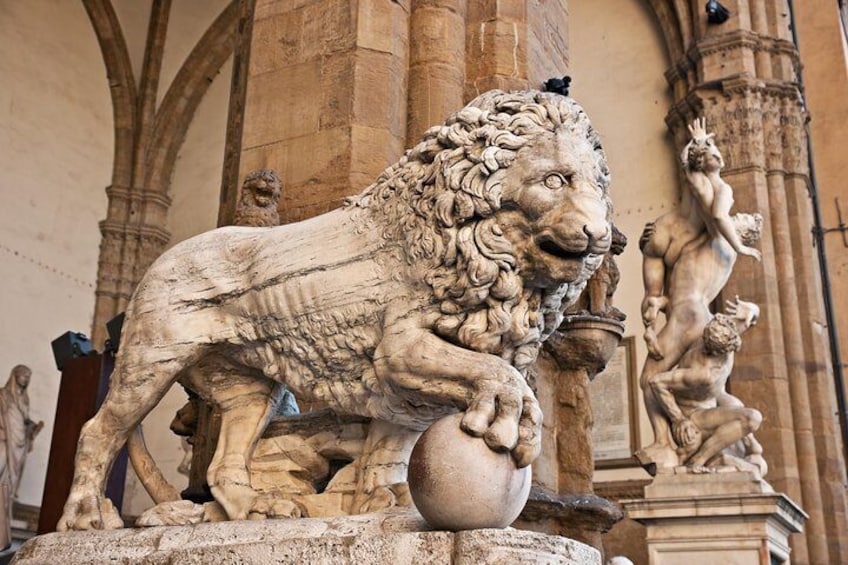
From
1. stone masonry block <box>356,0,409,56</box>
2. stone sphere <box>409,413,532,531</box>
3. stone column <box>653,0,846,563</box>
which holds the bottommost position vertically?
stone sphere <box>409,413,532,531</box>

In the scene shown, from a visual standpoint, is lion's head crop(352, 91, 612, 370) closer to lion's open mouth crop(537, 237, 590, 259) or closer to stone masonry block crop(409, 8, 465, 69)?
lion's open mouth crop(537, 237, 590, 259)

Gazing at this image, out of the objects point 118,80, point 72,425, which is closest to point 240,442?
point 72,425

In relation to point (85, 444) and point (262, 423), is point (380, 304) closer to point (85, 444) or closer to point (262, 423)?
point (262, 423)

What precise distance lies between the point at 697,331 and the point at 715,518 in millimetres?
1458

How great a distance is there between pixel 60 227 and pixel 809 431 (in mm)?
10154

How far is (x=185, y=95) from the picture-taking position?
15602 mm

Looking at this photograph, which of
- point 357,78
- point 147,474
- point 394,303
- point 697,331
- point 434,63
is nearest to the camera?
point 394,303

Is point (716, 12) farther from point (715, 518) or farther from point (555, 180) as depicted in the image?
point (555, 180)

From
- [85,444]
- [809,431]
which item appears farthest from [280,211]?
[809,431]

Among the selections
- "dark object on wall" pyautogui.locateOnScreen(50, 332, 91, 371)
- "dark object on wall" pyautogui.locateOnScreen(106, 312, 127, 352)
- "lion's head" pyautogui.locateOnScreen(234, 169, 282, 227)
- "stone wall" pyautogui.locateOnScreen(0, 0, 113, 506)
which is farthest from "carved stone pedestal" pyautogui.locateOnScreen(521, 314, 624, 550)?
"stone wall" pyautogui.locateOnScreen(0, 0, 113, 506)

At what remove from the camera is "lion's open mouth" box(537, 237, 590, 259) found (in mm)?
2279

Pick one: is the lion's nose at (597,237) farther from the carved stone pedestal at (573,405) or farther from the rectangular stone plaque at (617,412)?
the rectangular stone plaque at (617,412)

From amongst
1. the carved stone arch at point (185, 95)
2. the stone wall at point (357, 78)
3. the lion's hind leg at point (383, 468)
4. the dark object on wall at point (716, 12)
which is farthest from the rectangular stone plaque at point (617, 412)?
the lion's hind leg at point (383, 468)

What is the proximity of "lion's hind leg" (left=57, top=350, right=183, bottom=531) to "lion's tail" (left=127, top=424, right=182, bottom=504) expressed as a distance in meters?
0.12
